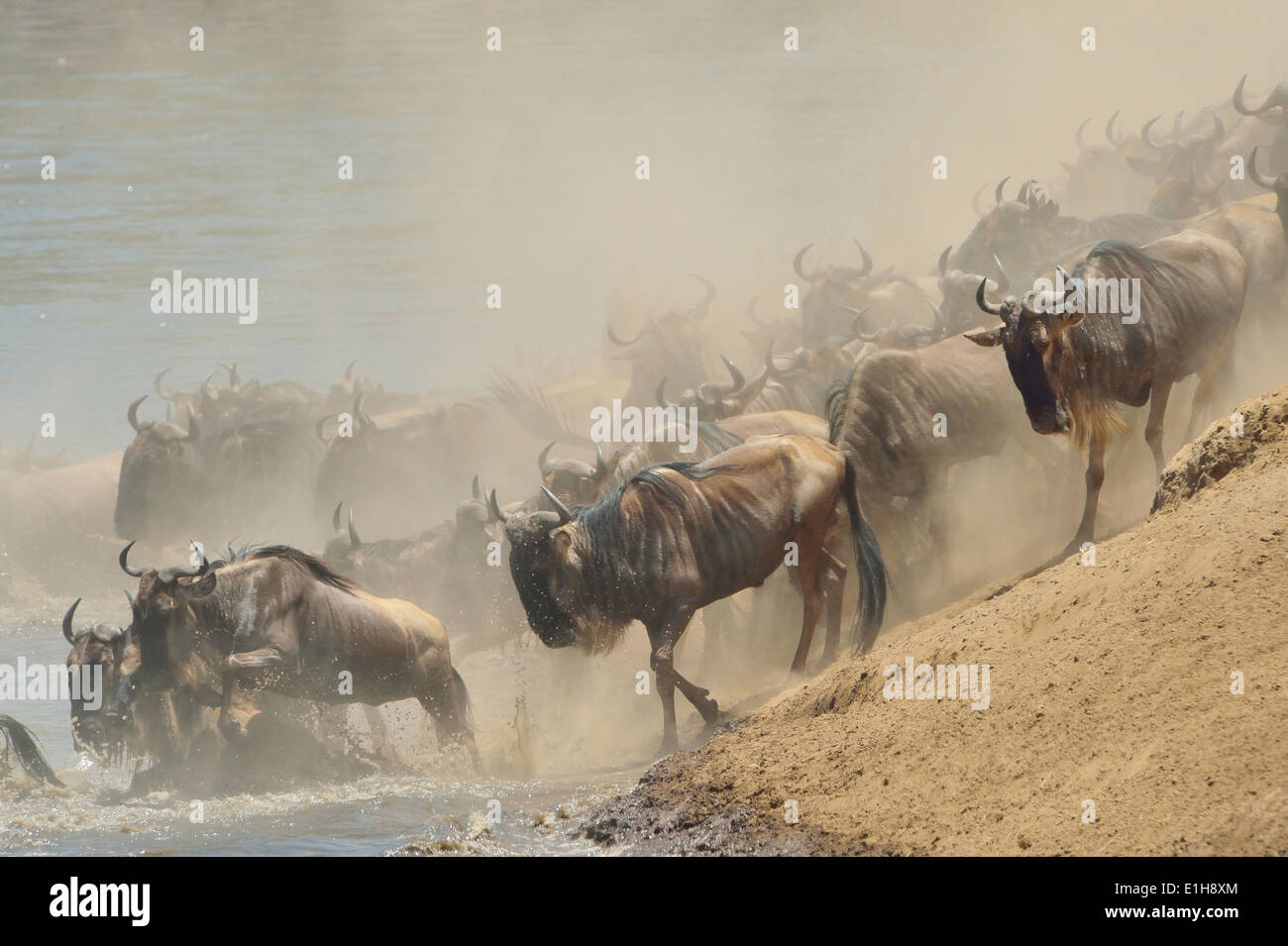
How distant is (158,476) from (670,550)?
1097cm

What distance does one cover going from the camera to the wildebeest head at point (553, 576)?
29.0ft

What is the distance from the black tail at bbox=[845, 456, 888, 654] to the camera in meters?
8.83

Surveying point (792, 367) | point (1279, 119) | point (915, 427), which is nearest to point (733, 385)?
point (792, 367)

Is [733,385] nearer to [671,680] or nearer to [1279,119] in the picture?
[671,680]

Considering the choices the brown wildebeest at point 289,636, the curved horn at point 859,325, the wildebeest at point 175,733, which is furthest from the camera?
the curved horn at point 859,325

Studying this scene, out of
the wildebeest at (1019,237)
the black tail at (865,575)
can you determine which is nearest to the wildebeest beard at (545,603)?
the black tail at (865,575)

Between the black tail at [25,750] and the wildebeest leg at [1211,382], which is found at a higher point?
the wildebeest leg at [1211,382]

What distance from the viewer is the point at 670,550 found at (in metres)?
8.88

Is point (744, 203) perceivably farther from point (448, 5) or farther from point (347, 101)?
point (448, 5)

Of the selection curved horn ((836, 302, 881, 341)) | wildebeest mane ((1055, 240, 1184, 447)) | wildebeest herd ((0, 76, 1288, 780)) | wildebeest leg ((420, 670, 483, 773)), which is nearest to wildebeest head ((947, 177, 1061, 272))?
curved horn ((836, 302, 881, 341))

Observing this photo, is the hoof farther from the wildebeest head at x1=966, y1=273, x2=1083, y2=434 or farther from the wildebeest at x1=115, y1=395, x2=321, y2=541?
the wildebeest at x1=115, y1=395, x2=321, y2=541

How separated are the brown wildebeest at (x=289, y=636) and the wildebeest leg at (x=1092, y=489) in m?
4.06

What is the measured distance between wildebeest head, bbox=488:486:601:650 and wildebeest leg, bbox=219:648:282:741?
1549mm

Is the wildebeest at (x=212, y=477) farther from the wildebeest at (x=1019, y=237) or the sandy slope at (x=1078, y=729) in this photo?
the sandy slope at (x=1078, y=729)
